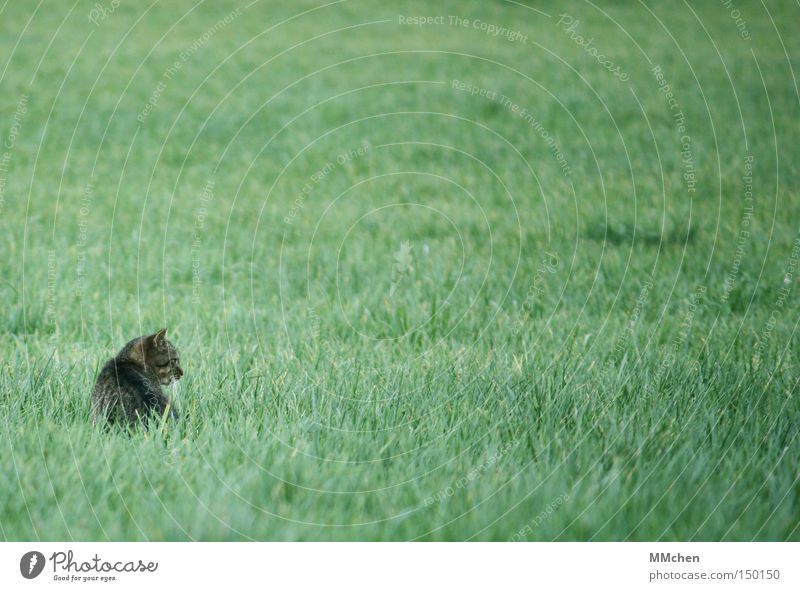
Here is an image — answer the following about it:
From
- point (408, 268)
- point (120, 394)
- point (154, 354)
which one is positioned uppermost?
Result: point (408, 268)

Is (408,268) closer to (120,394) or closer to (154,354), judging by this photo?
(154,354)

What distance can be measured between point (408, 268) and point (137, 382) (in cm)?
347

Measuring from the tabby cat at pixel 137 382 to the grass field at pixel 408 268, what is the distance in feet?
0.44

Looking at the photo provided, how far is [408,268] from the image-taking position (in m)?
7.41

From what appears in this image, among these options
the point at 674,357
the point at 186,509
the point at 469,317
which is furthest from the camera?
the point at 469,317

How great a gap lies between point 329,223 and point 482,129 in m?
3.38

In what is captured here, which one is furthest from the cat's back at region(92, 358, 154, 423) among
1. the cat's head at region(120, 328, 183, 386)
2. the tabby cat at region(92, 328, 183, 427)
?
the cat's head at region(120, 328, 183, 386)

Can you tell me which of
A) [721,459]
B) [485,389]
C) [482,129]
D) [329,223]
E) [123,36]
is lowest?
[721,459]

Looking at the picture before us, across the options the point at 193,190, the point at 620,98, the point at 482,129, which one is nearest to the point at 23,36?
the point at 193,190

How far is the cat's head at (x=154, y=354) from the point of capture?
14.5ft

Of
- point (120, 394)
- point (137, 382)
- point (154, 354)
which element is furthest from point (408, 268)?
point (120, 394)

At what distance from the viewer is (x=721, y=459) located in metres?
4.12

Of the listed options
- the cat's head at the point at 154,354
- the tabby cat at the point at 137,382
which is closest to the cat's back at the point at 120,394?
the tabby cat at the point at 137,382

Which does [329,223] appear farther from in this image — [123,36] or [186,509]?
[123,36]
